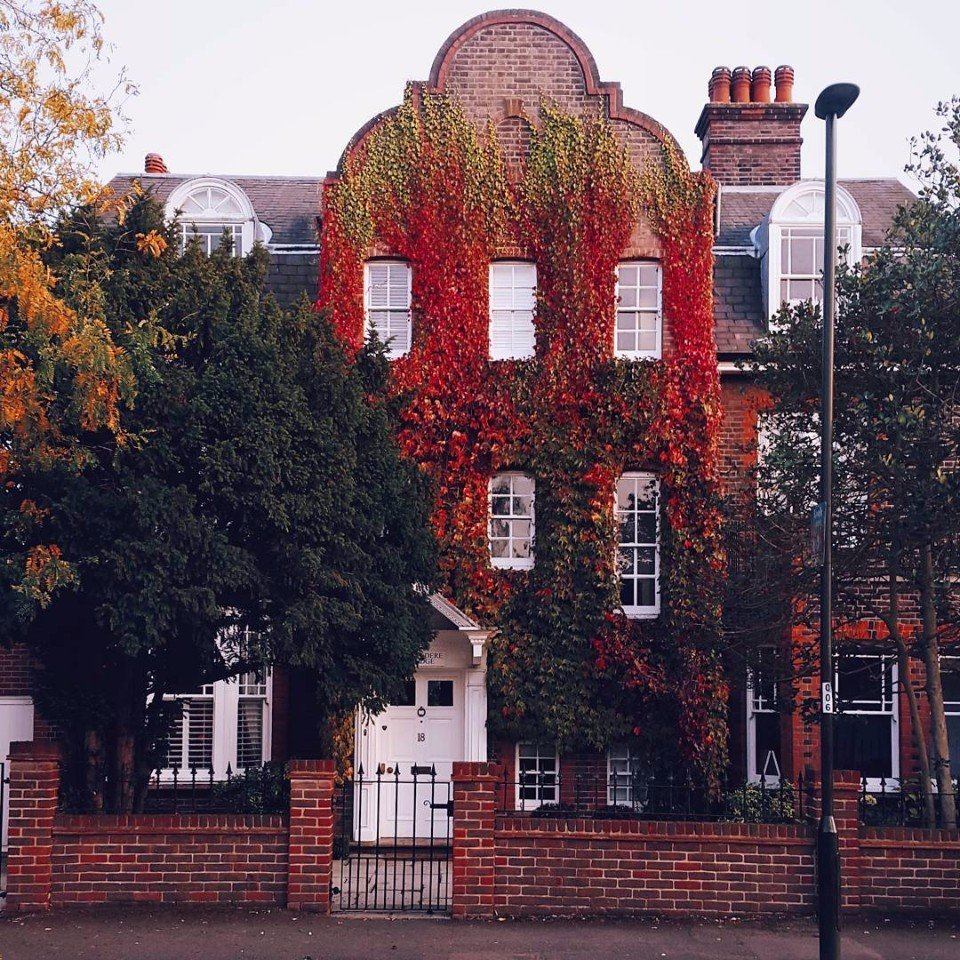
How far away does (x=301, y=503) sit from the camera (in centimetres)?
1258

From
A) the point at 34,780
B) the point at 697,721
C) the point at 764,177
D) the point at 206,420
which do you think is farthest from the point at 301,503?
the point at 764,177

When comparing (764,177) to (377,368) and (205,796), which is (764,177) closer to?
(377,368)

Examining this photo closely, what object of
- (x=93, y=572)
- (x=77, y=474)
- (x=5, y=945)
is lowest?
(x=5, y=945)

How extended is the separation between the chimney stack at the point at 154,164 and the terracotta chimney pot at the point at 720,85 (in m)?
10.7

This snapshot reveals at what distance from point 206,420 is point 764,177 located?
1366 cm

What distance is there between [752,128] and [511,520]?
928cm

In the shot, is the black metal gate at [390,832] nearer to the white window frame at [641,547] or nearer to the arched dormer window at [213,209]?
the white window frame at [641,547]

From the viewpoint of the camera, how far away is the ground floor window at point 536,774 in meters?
18.2

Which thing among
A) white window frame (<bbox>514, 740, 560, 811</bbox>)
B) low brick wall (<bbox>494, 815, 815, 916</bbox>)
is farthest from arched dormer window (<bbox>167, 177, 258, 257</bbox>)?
low brick wall (<bbox>494, 815, 815, 916</bbox>)

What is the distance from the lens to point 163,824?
12.2 m

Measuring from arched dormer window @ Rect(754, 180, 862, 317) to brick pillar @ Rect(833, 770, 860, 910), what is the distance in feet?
29.3

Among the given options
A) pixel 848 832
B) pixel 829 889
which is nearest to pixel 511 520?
pixel 848 832

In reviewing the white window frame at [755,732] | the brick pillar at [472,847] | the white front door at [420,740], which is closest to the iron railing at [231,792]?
the white front door at [420,740]

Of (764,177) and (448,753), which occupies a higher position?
(764,177)
